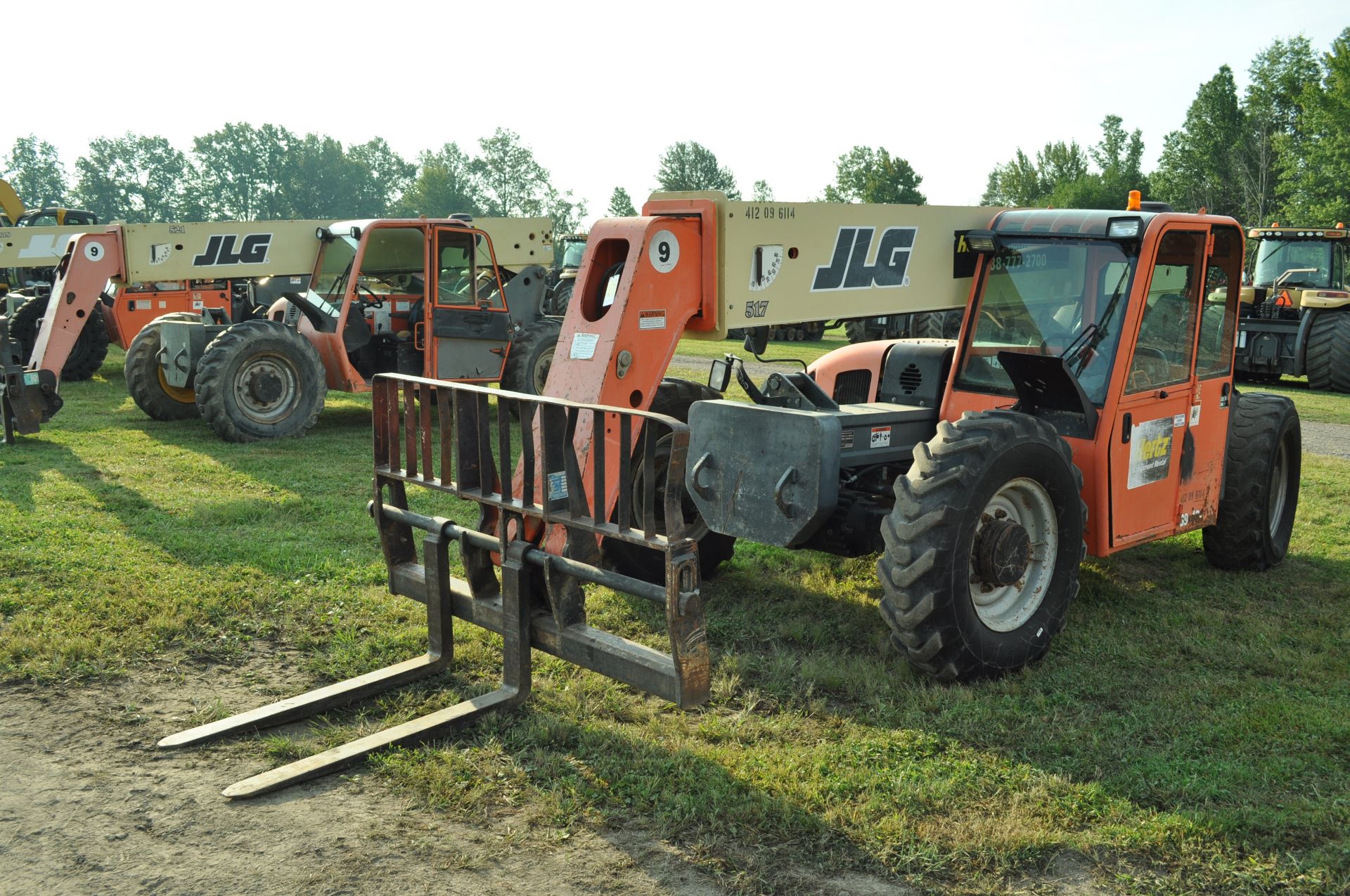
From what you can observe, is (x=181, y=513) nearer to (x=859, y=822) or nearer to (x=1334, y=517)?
A: (x=859, y=822)

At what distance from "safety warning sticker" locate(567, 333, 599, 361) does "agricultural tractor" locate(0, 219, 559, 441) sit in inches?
284

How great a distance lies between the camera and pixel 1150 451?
5.70 m

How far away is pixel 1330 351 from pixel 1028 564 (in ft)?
47.1

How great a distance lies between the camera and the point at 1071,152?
88250 mm

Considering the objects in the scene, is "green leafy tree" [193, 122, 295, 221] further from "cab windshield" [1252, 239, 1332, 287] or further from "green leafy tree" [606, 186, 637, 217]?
"cab windshield" [1252, 239, 1332, 287]

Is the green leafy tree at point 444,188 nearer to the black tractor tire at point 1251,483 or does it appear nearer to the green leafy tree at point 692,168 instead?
the green leafy tree at point 692,168

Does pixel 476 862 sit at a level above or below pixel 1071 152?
below

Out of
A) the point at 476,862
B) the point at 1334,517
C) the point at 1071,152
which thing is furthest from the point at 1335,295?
the point at 1071,152

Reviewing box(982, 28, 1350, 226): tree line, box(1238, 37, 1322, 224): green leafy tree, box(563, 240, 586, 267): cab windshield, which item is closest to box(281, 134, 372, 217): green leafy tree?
box(982, 28, 1350, 226): tree line

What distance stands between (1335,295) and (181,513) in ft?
54.9

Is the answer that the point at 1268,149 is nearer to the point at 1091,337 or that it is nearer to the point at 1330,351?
the point at 1330,351

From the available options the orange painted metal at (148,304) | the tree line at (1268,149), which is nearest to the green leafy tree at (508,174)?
the tree line at (1268,149)

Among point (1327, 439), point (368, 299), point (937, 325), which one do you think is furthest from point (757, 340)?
point (937, 325)

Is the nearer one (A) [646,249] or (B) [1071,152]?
(A) [646,249]
